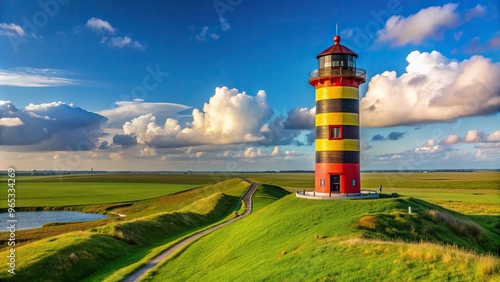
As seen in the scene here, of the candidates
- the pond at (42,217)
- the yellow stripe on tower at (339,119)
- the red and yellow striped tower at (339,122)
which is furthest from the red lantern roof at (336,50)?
the pond at (42,217)

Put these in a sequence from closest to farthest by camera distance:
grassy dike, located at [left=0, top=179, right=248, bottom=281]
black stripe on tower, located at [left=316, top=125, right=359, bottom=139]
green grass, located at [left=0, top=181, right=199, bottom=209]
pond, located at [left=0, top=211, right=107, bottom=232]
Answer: grassy dike, located at [left=0, top=179, right=248, bottom=281] → black stripe on tower, located at [left=316, top=125, right=359, bottom=139] → pond, located at [left=0, top=211, right=107, bottom=232] → green grass, located at [left=0, top=181, right=199, bottom=209]

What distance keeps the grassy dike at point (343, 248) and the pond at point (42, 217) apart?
52897 mm

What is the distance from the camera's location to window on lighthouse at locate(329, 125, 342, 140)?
121ft

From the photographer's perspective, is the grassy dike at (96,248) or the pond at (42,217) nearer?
the grassy dike at (96,248)

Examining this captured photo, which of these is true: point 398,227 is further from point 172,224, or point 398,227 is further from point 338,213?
point 172,224

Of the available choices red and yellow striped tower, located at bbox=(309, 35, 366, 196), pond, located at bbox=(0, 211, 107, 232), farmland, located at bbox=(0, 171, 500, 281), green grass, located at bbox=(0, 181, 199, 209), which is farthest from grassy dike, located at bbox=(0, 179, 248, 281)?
green grass, located at bbox=(0, 181, 199, 209)

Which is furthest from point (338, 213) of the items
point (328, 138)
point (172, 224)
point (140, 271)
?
point (172, 224)

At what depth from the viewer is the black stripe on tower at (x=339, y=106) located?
122 feet

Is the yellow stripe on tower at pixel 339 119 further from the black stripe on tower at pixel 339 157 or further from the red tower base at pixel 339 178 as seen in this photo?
the red tower base at pixel 339 178

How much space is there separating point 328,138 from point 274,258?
63.3 feet

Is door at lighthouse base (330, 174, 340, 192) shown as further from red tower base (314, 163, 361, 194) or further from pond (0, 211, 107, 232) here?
pond (0, 211, 107, 232)

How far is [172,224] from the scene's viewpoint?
165 ft

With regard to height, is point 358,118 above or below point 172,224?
above

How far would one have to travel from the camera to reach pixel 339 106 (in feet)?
122
